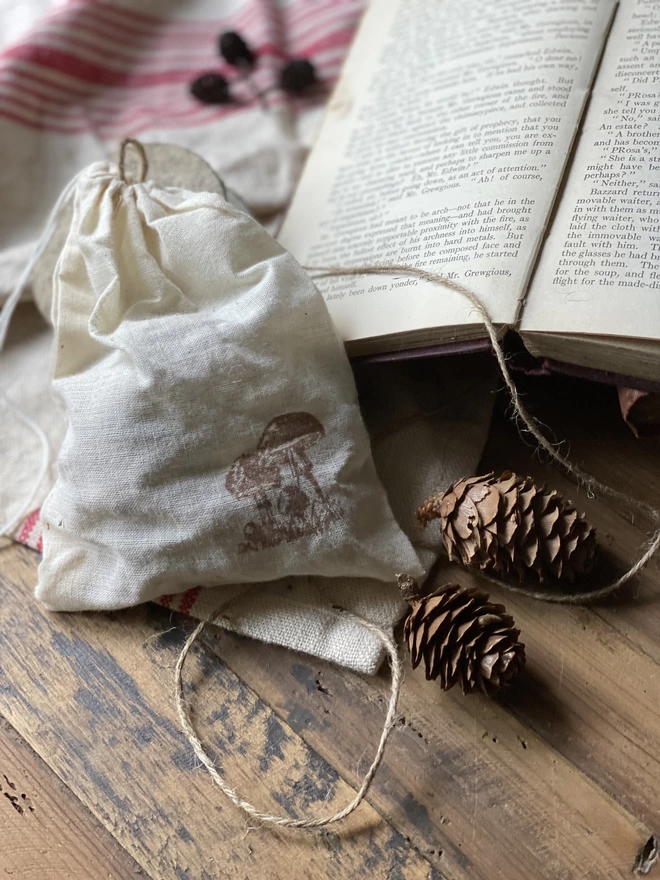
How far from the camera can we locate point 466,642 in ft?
1.77

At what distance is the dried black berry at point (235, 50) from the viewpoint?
3.11 ft

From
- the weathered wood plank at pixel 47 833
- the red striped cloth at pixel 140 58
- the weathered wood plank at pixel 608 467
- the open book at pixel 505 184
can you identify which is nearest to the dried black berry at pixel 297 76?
the red striped cloth at pixel 140 58

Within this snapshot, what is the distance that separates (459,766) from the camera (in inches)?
21.5

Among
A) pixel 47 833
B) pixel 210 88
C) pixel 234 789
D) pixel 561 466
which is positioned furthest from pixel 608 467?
pixel 210 88

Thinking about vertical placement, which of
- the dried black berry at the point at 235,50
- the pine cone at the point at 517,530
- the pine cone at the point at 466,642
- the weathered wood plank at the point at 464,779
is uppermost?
the dried black berry at the point at 235,50

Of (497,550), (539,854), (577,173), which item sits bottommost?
(539,854)

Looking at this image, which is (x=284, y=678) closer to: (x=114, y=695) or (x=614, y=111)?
(x=114, y=695)

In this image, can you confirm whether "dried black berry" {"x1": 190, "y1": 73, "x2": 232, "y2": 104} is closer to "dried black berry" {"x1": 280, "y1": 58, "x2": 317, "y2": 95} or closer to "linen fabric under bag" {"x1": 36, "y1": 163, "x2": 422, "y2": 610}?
"dried black berry" {"x1": 280, "y1": 58, "x2": 317, "y2": 95}

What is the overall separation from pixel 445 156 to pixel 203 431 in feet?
1.16

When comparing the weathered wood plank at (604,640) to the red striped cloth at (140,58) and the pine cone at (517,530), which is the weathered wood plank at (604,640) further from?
the red striped cloth at (140,58)

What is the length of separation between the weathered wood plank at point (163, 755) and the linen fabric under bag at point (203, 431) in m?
0.04

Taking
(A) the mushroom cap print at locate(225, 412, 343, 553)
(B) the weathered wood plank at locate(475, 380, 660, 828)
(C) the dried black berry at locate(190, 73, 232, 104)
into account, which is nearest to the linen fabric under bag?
(A) the mushroom cap print at locate(225, 412, 343, 553)

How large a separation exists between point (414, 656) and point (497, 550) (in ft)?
0.34

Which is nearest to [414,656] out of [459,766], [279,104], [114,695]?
[459,766]
